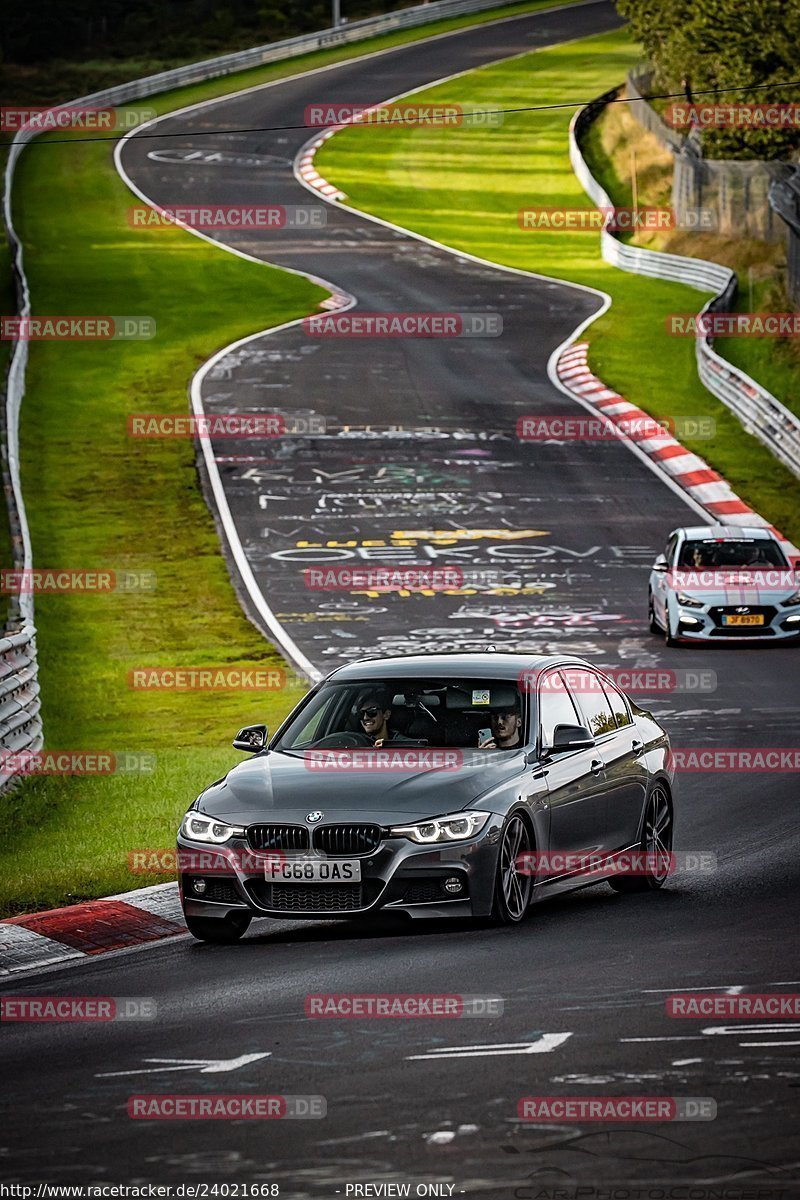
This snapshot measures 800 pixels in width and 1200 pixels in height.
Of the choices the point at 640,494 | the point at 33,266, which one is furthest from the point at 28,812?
the point at 33,266

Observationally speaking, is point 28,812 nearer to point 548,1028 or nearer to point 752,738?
point 752,738

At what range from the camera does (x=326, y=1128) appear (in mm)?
7129

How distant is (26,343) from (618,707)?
3536 centimetres

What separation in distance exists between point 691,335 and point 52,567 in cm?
2234

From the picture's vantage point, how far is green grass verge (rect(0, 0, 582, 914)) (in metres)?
15.7

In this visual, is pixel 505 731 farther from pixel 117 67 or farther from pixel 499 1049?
pixel 117 67

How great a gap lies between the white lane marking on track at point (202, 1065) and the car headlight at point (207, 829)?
2621 millimetres

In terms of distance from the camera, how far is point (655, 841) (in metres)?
12.7

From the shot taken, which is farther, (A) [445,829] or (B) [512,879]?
(B) [512,879]

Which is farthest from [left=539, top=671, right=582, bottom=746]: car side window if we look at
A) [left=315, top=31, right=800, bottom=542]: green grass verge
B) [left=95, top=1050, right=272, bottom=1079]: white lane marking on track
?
[left=315, top=31, right=800, bottom=542]: green grass verge

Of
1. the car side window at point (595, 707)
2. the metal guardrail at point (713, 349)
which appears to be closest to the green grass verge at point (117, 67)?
the metal guardrail at point (713, 349)

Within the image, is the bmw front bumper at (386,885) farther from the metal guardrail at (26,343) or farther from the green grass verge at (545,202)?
the green grass verge at (545,202)

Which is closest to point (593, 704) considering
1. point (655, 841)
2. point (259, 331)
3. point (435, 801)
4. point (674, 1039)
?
point (655, 841)

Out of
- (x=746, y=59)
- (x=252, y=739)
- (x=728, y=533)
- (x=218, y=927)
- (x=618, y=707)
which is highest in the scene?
(x=746, y=59)
